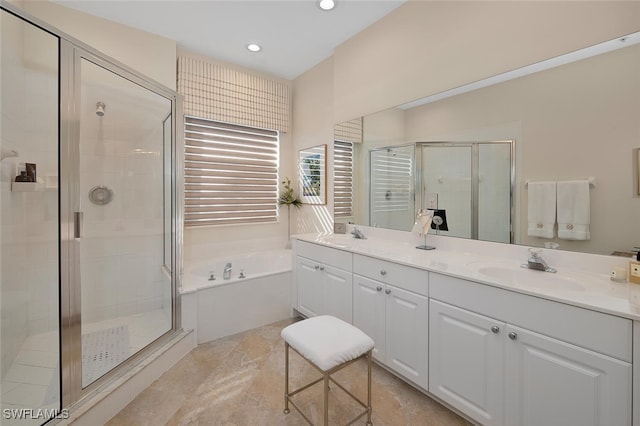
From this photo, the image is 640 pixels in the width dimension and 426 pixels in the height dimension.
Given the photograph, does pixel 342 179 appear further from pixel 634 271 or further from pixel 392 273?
pixel 634 271

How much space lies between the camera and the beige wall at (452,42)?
1.40m

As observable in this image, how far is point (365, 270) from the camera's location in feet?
6.38

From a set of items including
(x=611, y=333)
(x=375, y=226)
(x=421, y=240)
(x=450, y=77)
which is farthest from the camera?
(x=375, y=226)

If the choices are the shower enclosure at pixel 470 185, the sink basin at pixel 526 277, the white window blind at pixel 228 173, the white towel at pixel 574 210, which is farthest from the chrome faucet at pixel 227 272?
the white towel at pixel 574 210

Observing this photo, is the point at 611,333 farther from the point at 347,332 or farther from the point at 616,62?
the point at 616,62

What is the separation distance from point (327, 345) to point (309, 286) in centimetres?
124

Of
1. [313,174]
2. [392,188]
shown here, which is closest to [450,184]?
[392,188]

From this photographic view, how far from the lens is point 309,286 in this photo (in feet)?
8.34

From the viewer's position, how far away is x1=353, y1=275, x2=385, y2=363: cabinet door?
1.83 meters

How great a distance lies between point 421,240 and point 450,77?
1.22 m

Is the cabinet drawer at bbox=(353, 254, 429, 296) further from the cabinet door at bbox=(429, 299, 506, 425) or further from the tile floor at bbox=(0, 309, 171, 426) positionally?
the tile floor at bbox=(0, 309, 171, 426)

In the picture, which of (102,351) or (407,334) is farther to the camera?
(102,351)

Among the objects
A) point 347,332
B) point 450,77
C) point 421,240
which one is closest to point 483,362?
point 347,332

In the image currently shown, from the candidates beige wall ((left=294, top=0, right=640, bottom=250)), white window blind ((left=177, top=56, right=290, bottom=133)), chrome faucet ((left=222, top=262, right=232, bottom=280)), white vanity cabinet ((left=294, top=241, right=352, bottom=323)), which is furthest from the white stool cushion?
white window blind ((left=177, top=56, right=290, bottom=133))
